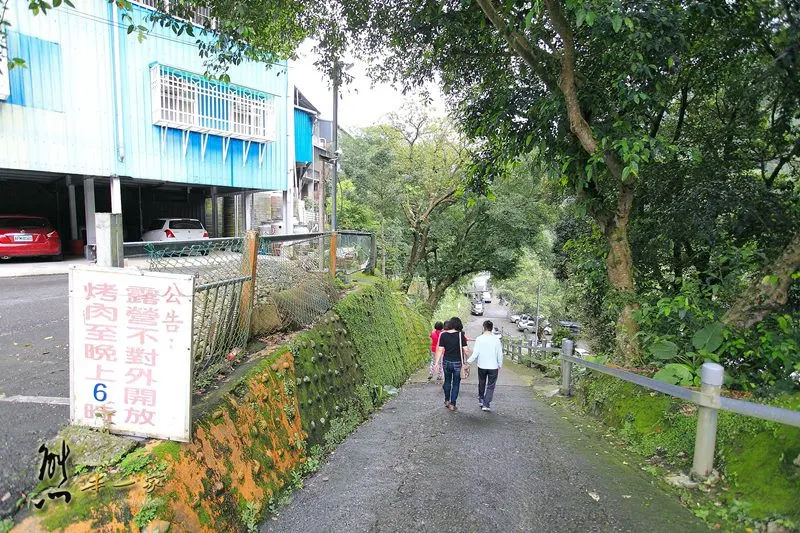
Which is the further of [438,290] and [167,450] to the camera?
[438,290]

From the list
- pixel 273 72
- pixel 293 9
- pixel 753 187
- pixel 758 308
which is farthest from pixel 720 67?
pixel 273 72

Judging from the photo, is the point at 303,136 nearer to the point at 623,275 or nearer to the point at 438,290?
the point at 438,290

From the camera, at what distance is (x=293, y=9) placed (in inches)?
273

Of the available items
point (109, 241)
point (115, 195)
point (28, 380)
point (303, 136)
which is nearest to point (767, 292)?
point (109, 241)

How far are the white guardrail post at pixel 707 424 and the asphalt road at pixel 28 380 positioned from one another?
4673 millimetres

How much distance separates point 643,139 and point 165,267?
188 inches

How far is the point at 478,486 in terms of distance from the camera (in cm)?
386

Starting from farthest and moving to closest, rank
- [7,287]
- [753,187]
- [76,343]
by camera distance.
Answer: [7,287] < [753,187] < [76,343]

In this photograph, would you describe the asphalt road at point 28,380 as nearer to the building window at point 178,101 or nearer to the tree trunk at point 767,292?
the tree trunk at point 767,292

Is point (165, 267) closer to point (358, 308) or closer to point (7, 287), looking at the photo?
point (358, 308)

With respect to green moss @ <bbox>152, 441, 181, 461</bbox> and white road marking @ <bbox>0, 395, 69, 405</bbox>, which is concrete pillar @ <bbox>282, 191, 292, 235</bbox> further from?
green moss @ <bbox>152, 441, 181, 461</bbox>

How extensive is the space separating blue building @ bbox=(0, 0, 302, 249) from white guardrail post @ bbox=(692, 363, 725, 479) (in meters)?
14.5

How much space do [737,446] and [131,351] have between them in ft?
15.0

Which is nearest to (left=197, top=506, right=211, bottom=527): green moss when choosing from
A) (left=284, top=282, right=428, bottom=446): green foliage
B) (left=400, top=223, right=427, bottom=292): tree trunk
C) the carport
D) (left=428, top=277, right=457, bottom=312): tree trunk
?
(left=284, top=282, right=428, bottom=446): green foliage
